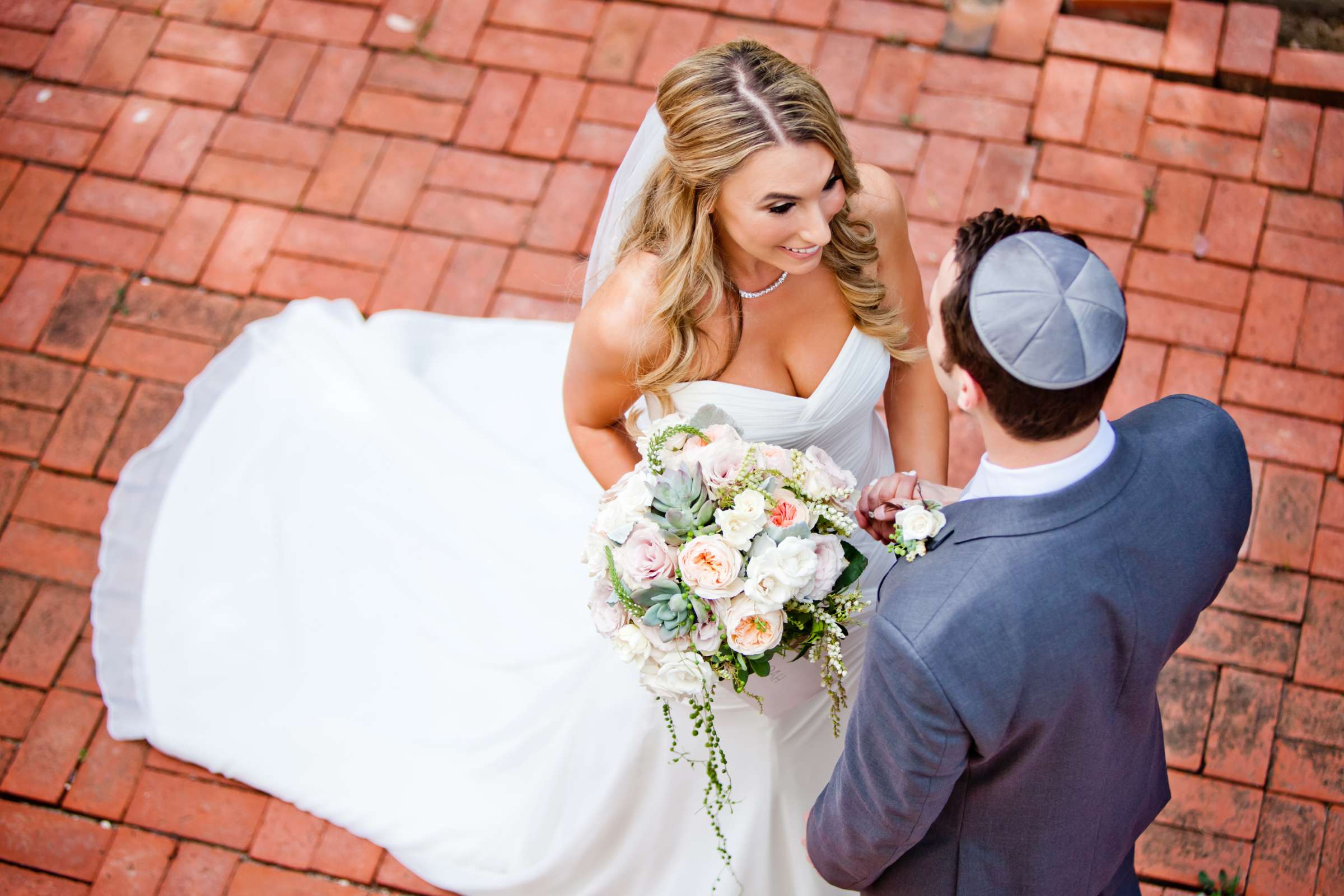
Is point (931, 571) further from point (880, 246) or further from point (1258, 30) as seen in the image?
point (1258, 30)

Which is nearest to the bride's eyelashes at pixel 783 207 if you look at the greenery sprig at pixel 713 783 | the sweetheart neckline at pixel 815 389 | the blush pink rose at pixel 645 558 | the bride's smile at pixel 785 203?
the bride's smile at pixel 785 203

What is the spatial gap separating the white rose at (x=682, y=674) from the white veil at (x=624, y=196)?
3.17 feet

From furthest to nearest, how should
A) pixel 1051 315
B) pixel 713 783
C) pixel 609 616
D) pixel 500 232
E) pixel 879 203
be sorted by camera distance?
pixel 500 232 < pixel 879 203 < pixel 713 783 < pixel 609 616 < pixel 1051 315

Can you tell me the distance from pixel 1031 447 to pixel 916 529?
21 centimetres

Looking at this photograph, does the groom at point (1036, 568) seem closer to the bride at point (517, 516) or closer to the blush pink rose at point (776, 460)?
the blush pink rose at point (776, 460)

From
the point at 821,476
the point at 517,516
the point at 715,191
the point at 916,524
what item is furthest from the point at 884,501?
the point at 517,516

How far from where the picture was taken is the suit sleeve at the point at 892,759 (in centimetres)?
155

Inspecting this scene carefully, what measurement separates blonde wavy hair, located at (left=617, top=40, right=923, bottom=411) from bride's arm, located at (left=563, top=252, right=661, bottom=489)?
51 mm

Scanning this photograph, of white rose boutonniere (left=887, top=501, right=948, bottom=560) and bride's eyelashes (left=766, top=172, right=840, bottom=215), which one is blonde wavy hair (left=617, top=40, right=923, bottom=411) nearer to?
bride's eyelashes (left=766, top=172, right=840, bottom=215)

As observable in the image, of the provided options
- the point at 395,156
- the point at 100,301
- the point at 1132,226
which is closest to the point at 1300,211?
the point at 1132,226

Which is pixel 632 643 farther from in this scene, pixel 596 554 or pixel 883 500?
pixel 883 500

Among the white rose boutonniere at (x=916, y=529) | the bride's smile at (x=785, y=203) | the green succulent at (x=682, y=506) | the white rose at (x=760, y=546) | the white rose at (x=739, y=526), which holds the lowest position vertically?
the green succulent at (x=682, y=506)

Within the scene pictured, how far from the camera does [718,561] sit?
1.72 meters

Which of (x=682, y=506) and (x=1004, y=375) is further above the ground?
(x=1004, y=375)
